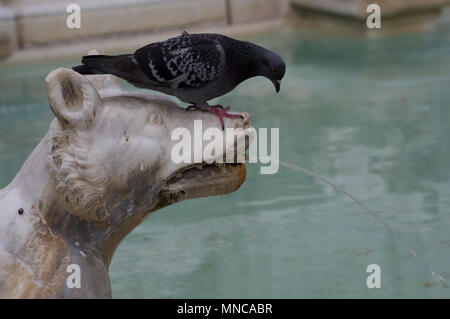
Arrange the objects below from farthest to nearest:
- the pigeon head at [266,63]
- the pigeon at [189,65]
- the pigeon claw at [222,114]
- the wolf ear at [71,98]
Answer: the pigeon head at [266,63] < the pigeon at [189,65] < the pigeon claw at [222,114] < the wolf ear at [71,98]

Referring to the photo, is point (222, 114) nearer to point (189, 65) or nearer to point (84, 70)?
point (189, 65)

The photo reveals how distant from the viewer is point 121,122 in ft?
7.34

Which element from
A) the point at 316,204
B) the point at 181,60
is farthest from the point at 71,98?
the point at 316,204

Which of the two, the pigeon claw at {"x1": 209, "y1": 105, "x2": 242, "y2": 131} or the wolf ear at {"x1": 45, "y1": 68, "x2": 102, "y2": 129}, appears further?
the pigeon claw at {"x1": 209, "y1": 105, "x2": 242, "y2": 131}

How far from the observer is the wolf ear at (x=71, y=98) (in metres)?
2.13

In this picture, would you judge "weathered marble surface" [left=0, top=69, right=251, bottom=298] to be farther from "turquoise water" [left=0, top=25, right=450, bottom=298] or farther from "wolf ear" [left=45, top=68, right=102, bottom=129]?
"turquoise water" [left=0, top=25, right=450, bottom=298]

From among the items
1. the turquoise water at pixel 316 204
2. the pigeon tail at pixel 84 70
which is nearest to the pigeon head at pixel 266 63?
the pigeon tail at pixel 84 70

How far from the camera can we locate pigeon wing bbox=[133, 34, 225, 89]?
2438mm

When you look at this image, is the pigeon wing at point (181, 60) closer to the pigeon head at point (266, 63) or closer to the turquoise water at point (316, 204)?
the pigeon head at point (266, 63)

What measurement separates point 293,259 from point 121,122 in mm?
2347

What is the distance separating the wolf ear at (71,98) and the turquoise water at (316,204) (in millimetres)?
1999

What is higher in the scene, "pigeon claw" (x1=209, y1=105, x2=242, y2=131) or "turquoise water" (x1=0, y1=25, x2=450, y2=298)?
"pigeon claw" (x1=209, y1=105, x2=242, y2=131)

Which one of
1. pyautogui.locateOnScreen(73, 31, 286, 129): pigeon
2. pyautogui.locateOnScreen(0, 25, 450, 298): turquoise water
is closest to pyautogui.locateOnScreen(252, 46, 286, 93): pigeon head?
pyautogui.locateOnScreen(73, 31, 286, 129): pigeon

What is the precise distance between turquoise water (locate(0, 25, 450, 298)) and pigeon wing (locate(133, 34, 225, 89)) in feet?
5.94
